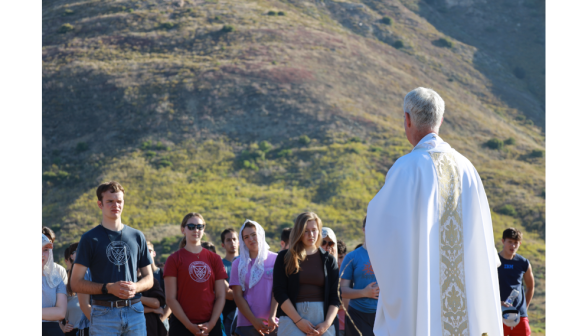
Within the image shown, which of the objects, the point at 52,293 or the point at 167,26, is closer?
the point at 52,293

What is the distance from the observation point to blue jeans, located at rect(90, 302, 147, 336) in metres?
4.25

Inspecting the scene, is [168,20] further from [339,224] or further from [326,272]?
[326,272]

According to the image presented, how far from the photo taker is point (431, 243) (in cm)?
283

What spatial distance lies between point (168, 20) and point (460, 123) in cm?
2594

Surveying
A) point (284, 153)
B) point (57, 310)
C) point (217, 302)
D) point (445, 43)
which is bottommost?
point (217, 302)

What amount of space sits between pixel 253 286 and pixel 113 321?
1.70 meters

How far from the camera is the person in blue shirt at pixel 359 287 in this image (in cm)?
543

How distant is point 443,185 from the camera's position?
2.90 metres

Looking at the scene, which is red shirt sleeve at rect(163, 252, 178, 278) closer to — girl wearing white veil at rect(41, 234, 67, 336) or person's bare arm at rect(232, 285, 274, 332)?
person's bare arm at rect(232, 285, 274, 332)

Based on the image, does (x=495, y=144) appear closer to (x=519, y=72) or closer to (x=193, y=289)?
(x=519, y=72)

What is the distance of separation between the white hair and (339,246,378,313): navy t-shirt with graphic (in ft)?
8.96

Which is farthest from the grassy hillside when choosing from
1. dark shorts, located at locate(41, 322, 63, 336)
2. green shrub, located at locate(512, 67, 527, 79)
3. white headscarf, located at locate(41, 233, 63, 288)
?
white headscarf, located at locate(41, 233, 63, 288)

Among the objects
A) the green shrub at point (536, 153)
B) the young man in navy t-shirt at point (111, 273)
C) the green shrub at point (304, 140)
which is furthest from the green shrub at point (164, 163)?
the young man in navy t-shirt at point (111, 273)

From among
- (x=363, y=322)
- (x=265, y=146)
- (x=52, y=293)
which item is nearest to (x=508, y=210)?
(x=265, y=146)
